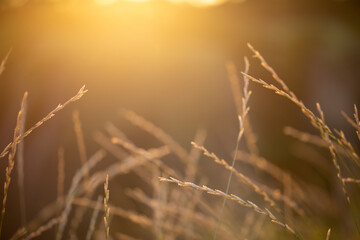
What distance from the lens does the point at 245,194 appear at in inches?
109

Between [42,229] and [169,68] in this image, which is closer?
[42,229]

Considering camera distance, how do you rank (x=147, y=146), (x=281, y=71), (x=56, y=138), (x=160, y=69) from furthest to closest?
(x=281, y=71)
(x=160, y=69)
(x=147, y=146)
(x=56, y=138)

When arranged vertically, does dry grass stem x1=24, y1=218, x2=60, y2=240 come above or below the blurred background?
below

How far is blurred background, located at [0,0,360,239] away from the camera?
110 inches

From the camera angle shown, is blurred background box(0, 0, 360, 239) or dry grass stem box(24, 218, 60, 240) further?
blurred background box(0, 0, 360, 239)

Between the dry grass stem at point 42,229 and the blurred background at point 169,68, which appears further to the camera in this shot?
the blurred background at point 169,68

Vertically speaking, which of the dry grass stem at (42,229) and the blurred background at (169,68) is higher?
the blurred background at (169,68)

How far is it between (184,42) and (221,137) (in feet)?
3.25

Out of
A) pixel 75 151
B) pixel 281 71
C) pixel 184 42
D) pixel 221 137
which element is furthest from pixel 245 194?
pixel 281 71

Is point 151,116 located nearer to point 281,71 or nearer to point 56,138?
point 56,138

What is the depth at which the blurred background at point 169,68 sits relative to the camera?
2.80 metres

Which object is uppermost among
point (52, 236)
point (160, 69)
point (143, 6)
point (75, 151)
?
point (143, 6)

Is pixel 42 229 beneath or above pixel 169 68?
beneath

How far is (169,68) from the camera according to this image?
11.6 ft
